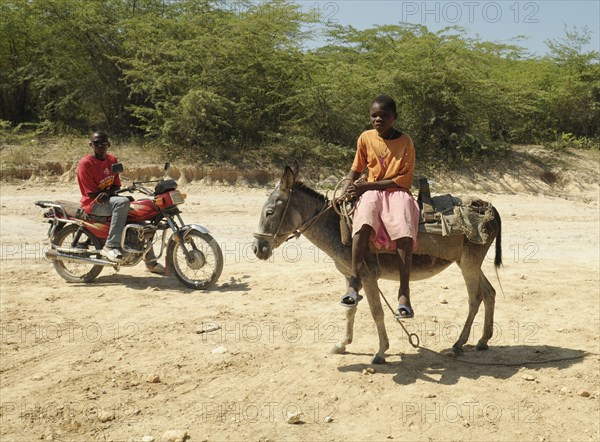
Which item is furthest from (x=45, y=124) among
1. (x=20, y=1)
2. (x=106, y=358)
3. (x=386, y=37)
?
(x=106, y=358)

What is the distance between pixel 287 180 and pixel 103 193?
4.07 m

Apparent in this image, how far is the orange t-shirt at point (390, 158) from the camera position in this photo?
226 inches

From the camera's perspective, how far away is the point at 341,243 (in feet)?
19.8

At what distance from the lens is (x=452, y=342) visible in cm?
668

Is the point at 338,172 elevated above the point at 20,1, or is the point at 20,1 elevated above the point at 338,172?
the point at 20,1

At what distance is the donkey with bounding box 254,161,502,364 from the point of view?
230 inches

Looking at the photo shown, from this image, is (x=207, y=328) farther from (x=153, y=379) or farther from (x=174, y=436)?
(x=174, y=436)

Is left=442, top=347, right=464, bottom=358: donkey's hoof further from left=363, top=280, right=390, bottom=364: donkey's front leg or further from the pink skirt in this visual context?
the pink skirt

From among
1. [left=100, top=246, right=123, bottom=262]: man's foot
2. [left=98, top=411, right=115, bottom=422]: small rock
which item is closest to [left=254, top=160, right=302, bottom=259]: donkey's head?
[left=98, top=411, right=115, bottom=422]: small rock

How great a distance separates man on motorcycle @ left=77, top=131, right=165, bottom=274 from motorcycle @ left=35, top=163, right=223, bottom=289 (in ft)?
0.44

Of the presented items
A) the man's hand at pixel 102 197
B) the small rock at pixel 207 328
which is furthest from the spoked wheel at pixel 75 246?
the small rock at pixel 207 328

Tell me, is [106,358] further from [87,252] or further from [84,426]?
[87,252]

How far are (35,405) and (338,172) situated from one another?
14.3 metres

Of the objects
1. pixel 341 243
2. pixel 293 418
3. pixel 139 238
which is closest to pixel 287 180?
pixel 341 243
